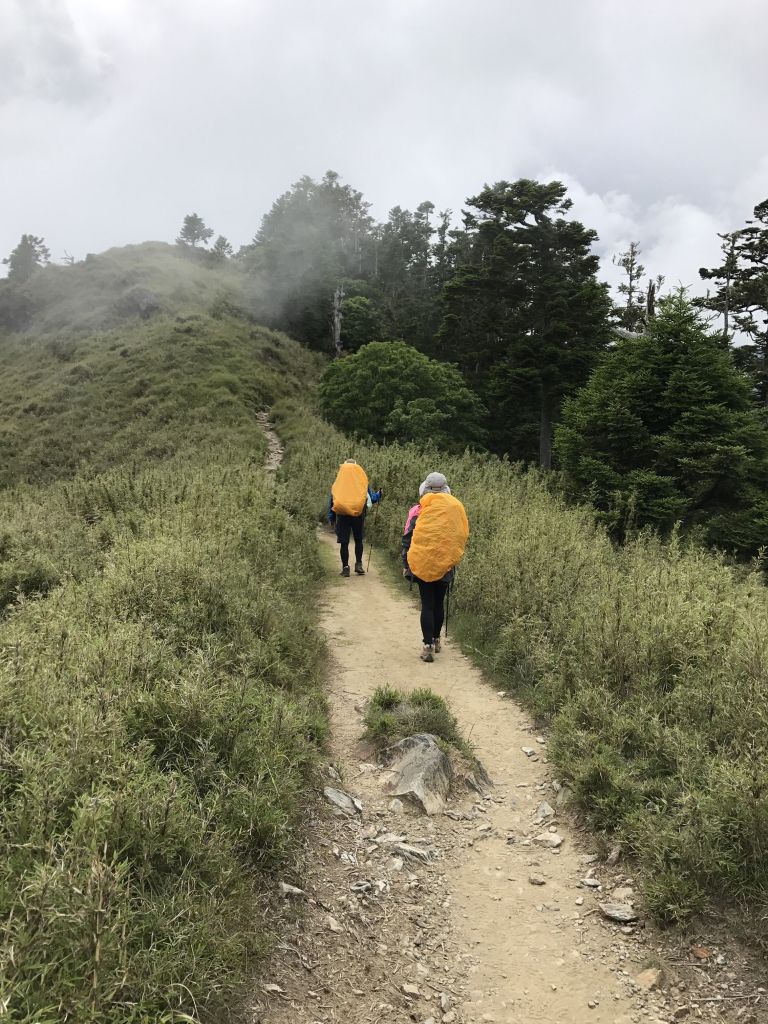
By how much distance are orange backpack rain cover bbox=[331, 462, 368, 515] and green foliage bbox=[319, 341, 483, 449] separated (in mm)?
13930

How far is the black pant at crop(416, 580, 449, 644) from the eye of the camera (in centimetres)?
678

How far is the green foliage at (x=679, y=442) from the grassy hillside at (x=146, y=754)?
9.81 metres

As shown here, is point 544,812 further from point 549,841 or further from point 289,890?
point 289,890

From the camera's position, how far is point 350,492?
9844 millimetres

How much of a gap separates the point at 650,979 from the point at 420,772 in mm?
1851

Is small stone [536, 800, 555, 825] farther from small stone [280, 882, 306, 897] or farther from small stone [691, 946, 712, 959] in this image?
small stone [280, 882, 306, 897]

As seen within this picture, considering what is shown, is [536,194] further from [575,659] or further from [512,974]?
[512,974]

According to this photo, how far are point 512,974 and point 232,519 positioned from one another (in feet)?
20.9

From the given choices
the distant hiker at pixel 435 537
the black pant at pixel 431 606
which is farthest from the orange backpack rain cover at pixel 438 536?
the black pant at pixel 431 606

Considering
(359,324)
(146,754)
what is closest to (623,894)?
(146,754)

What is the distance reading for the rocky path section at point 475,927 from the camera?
2777 millimetres

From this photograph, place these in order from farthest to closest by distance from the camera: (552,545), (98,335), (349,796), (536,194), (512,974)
A: (98,335) < (536,194) < (552,545) < (349,796) < (512,974)

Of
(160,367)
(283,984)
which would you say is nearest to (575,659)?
(283,984)

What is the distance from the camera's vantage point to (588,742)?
4.42 meters
